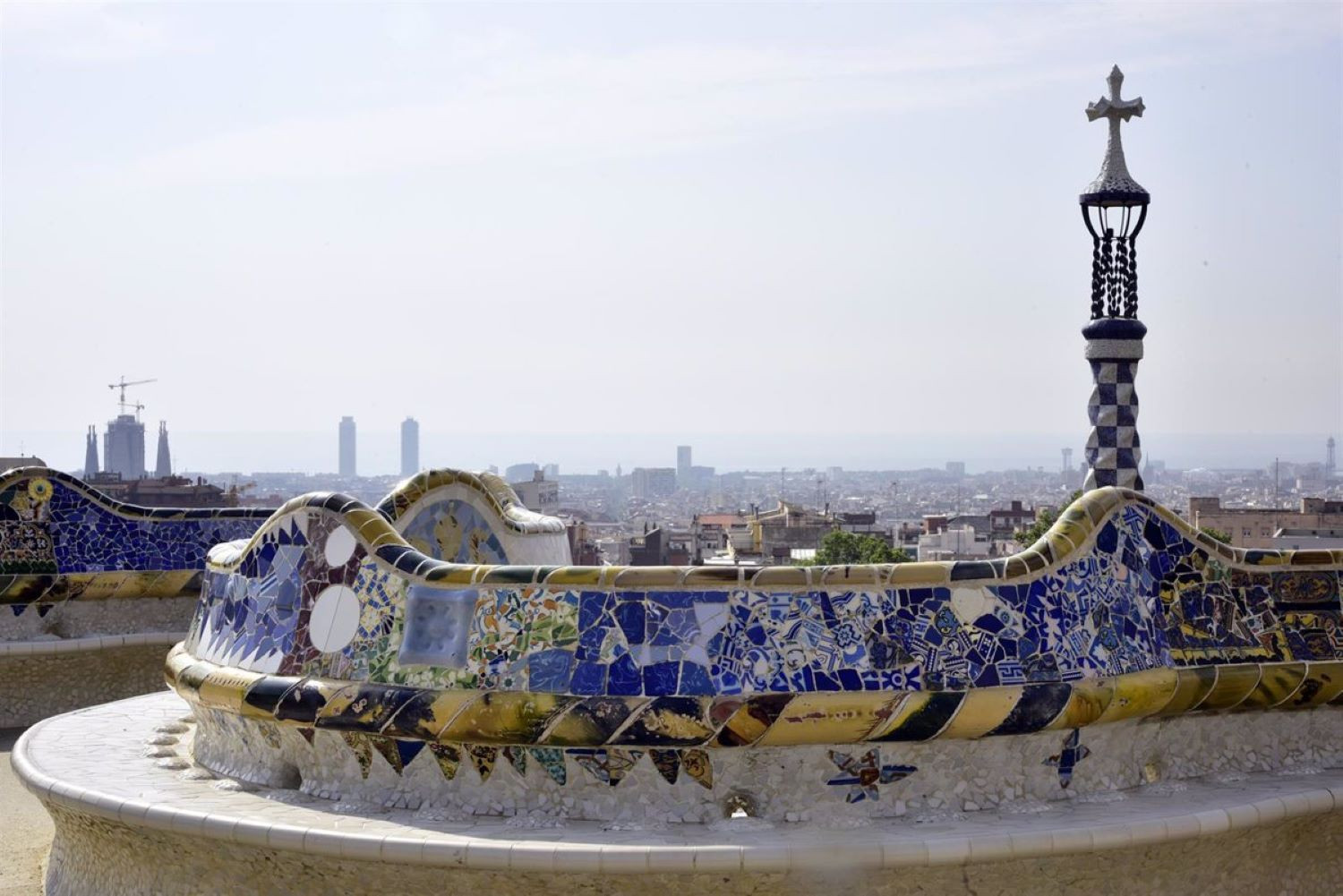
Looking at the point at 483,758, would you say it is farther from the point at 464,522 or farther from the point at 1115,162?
the point at 1115,162

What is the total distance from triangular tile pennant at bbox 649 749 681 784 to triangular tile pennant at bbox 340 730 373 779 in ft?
4.77

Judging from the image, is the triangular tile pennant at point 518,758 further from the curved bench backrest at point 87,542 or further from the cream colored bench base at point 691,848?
the curved bench backrest at point 87,542

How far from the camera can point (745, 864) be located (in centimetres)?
860

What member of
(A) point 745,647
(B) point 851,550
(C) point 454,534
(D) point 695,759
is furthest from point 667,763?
(B) point 851,550

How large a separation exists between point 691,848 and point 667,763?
661mm

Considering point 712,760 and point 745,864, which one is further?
point 712,760

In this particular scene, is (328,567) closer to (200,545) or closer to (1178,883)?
(1178,883)

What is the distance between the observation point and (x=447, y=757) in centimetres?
955

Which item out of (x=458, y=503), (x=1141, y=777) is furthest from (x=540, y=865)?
(x=458, y=503)

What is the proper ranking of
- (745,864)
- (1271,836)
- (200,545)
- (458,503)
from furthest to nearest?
1. (200,545)
2. (458,503)
3. (1271,836)
4. (745,864)

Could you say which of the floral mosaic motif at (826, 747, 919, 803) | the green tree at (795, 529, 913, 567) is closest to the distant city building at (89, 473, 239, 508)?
the green tree at (795, 529, 913, 567)

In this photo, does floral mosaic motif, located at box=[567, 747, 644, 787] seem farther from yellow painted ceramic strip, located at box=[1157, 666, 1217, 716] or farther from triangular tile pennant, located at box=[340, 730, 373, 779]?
yellow painted ceramic strip, located at box=[1157, 666, 1217, 716]

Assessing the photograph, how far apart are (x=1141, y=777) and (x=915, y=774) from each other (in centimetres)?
144

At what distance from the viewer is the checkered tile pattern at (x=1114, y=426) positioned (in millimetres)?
14969
